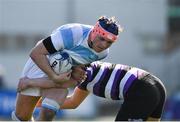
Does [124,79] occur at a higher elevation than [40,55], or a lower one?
lower

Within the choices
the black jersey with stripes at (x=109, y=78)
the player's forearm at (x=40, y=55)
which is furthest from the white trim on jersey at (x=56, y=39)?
the black jersey with stripes at (x=109, y=78)

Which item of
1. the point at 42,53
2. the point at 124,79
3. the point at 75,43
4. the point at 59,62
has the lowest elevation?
the point at 124,79

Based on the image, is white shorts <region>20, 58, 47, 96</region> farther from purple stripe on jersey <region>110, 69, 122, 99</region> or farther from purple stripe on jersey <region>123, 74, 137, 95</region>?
purple stripe on jersey <region>123, 74, 137, 95</region>

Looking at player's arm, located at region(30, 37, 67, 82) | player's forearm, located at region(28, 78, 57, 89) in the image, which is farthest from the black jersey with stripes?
player's arm, located at region(30, 37, 67, 82)

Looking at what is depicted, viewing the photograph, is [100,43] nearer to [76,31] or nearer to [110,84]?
[76,31]

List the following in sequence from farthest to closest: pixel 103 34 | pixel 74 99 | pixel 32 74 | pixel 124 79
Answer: pixel 74 99
pixel 32 74
pixel 124 79
pixel 103 34

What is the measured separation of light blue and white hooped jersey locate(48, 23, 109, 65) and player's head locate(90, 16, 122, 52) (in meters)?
0.09

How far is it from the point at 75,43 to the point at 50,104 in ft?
2.47

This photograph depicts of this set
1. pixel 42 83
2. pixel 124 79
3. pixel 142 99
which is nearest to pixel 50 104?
pixel 42 83

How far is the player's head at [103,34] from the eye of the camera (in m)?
8.66

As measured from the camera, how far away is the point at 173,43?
124 ft

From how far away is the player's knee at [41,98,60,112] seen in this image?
28.7ft

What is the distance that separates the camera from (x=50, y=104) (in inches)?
346

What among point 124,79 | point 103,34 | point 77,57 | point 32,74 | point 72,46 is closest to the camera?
point 103,34
